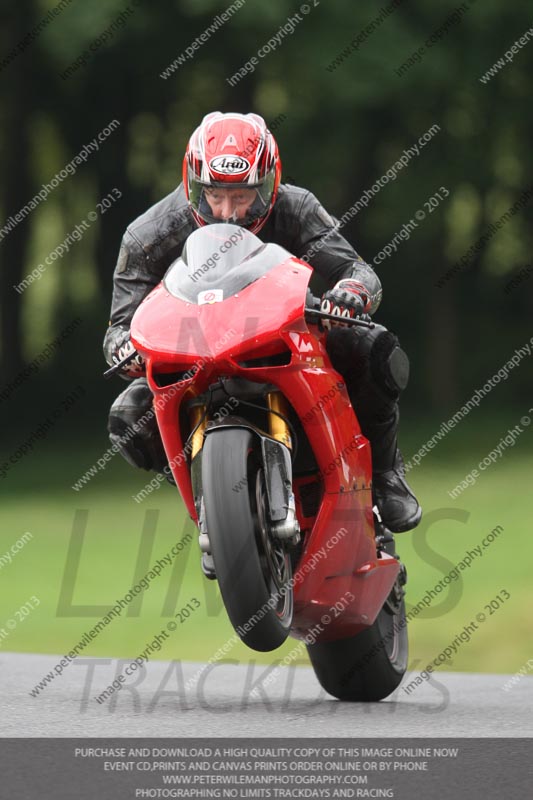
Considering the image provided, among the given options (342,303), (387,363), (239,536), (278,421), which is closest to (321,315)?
(342,303)

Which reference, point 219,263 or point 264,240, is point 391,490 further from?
point 219,263

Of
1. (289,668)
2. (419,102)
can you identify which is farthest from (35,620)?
(419,102)

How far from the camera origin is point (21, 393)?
24.3 meters

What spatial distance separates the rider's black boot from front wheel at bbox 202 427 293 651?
1.36 metres

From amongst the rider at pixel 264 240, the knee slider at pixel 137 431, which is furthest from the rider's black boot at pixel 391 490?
the knee slider at pixel 137 431

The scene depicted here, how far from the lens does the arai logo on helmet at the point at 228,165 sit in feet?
18.6

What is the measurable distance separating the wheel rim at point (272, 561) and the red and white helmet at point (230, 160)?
1147 mm

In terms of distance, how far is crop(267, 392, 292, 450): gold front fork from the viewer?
5.41m

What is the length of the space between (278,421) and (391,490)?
48.3 inches

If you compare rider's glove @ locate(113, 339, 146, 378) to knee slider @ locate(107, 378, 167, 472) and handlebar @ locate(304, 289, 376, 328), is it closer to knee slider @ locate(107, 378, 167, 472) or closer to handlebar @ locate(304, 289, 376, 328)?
knee slider @ locate(107, 378, 167, 472)

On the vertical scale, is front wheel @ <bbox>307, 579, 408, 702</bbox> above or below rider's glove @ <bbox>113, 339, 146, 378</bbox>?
below

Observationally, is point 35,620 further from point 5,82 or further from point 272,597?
point 5,82

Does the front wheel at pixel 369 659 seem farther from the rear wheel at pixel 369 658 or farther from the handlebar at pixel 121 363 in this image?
the handlebar at pixel 121 363
